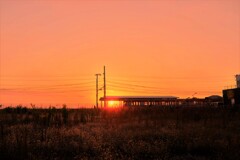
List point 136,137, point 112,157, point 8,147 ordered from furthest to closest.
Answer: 1. point 136,137
2. point 8,147
3. point 112,157

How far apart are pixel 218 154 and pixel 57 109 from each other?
20509 mm

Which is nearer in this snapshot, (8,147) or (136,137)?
(8,147)

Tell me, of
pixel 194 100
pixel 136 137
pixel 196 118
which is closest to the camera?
pixel 136 137

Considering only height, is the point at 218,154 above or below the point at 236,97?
below

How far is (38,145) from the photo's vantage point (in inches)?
445

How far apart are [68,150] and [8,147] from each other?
6.38 ft

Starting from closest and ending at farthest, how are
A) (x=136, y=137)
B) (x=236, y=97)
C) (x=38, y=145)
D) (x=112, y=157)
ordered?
(x=112, y=157)
(x=38, y=145)
(x=136, y=137)
(x=236, y=97)

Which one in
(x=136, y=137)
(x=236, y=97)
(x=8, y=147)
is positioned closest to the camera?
(x=8, y=147)

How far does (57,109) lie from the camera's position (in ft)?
93.6

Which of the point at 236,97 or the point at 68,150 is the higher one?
the point at 236,97

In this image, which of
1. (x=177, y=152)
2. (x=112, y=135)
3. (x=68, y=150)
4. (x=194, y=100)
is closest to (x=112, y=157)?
(x=68, y=150)

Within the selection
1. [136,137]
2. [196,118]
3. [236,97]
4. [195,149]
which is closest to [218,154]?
[195,149]

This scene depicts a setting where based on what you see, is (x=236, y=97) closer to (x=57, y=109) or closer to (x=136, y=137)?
(x=57, y=109)

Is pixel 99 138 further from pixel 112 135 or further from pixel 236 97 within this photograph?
pixel 236 97
